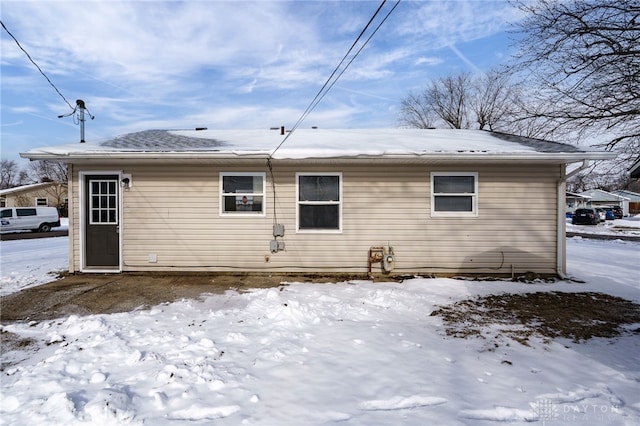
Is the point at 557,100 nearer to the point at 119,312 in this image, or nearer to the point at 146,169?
the point at 146,169

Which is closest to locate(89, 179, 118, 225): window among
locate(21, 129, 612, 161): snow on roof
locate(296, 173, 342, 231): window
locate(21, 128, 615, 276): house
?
locate(21, 128, 615, 276): house

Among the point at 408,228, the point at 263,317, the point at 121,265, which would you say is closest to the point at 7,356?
the point at 263,317

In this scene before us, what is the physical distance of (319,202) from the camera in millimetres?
7301

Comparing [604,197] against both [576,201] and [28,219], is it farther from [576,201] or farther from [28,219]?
[28,219]

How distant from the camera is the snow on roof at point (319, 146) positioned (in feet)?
21.8

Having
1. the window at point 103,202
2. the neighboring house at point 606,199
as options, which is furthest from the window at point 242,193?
the neighboring house at point 606,199

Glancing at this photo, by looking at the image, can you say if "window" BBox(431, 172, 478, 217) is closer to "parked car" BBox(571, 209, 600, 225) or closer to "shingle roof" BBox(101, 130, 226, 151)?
"shingle roof" BBox(101, 130, 226, 151)

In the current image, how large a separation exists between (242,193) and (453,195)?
453 centimetres

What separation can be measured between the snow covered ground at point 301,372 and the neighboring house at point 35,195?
123ft

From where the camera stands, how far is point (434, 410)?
252 cm

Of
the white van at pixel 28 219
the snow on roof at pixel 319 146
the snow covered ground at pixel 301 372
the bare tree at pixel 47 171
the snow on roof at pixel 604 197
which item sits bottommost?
the snow covered ground at pixel 301 372

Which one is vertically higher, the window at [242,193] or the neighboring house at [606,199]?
the neighboring house at [606,199]

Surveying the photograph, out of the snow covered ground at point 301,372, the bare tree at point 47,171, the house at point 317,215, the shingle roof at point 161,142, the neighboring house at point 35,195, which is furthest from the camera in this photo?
the bare tree at point 47,171

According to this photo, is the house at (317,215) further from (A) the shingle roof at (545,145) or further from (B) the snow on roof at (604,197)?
(B) the snow on roof at (604,197)
